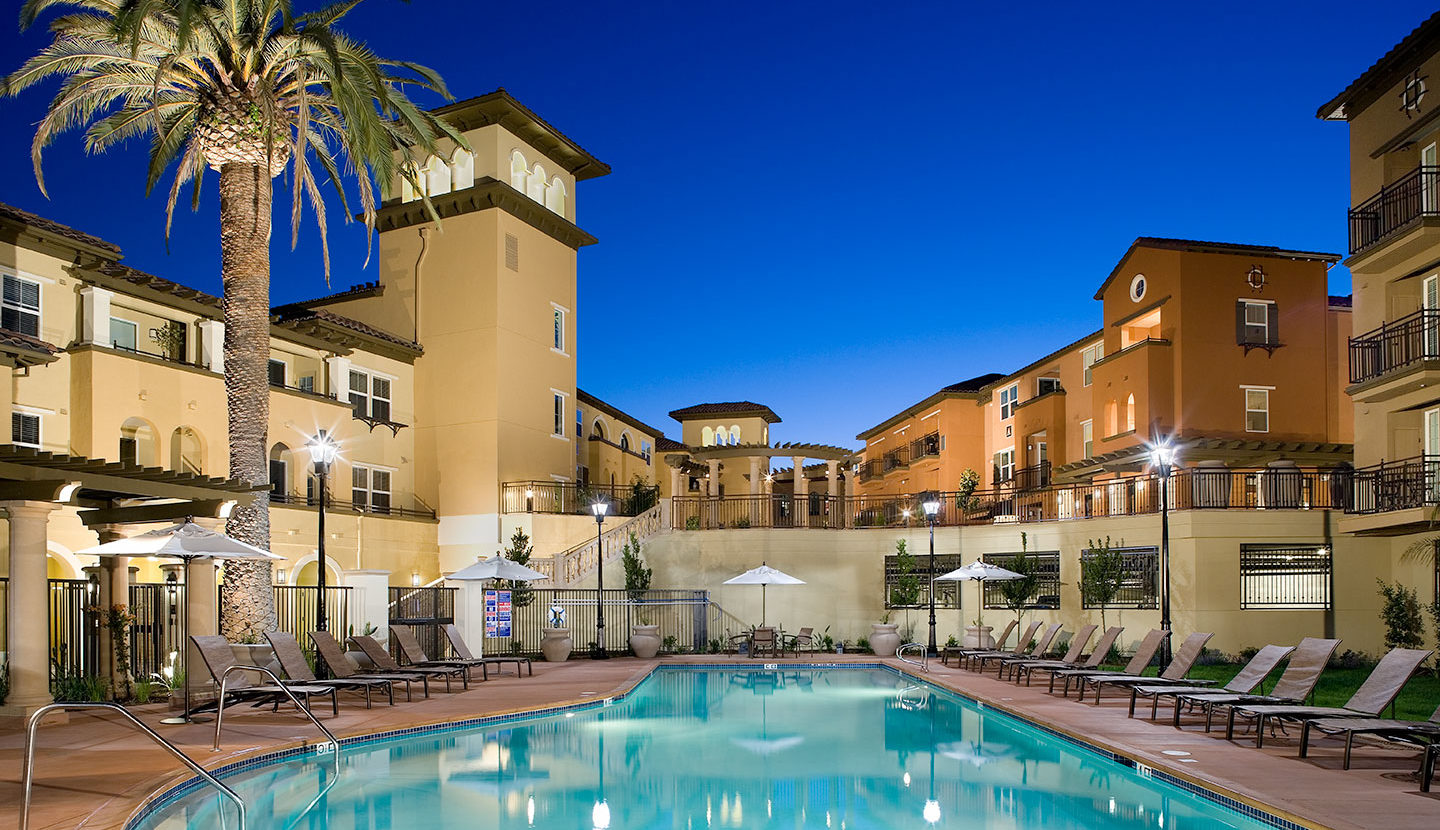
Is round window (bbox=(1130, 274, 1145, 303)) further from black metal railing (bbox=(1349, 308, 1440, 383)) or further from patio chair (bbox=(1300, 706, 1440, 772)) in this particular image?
patio chair (bbox=(1300, 706, 1440, 772))

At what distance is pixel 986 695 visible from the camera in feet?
60.7

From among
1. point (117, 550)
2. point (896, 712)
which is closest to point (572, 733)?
point (896, 712)

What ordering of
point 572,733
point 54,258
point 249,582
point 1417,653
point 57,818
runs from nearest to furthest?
point 57,818 → point 1417,653 → point 572,733 → point 249,582 → point 54,258

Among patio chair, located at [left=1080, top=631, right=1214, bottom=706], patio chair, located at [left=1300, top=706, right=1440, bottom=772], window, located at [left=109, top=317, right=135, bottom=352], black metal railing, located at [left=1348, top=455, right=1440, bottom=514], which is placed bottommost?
patio chair, located at [left=1080, top=631, right=1214, bottom=706]

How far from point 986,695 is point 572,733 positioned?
6.96 m

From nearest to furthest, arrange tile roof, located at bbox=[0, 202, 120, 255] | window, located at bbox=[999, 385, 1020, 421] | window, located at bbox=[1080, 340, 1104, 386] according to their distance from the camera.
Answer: tile roof, located at bbox=[0, 202, 120, 255]
window, located at bbox=[1080, 340, 1104, 386]
window, located at bbox=[999, 385, 1020, 421]

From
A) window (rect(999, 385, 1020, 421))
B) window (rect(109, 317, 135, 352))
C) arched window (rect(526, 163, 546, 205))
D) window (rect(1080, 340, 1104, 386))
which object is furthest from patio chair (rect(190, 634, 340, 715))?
window (rect(999, 385, 1020, 421))

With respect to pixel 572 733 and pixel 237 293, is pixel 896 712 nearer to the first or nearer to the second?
pixel 572 733

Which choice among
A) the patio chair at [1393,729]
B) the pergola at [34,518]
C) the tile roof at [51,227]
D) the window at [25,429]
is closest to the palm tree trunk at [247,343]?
the pergola at [34,518]

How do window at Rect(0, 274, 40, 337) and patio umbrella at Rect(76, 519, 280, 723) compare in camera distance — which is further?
window at Rect(0, 274, 40, 337)

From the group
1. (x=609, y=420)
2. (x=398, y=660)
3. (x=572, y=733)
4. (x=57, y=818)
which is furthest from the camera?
(x=609, y=420)

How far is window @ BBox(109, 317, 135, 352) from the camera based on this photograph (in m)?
26.7

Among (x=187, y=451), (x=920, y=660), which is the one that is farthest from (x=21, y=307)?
(x=920, y=660)

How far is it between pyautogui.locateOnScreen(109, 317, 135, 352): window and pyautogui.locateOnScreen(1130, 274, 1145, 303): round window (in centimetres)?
2757
